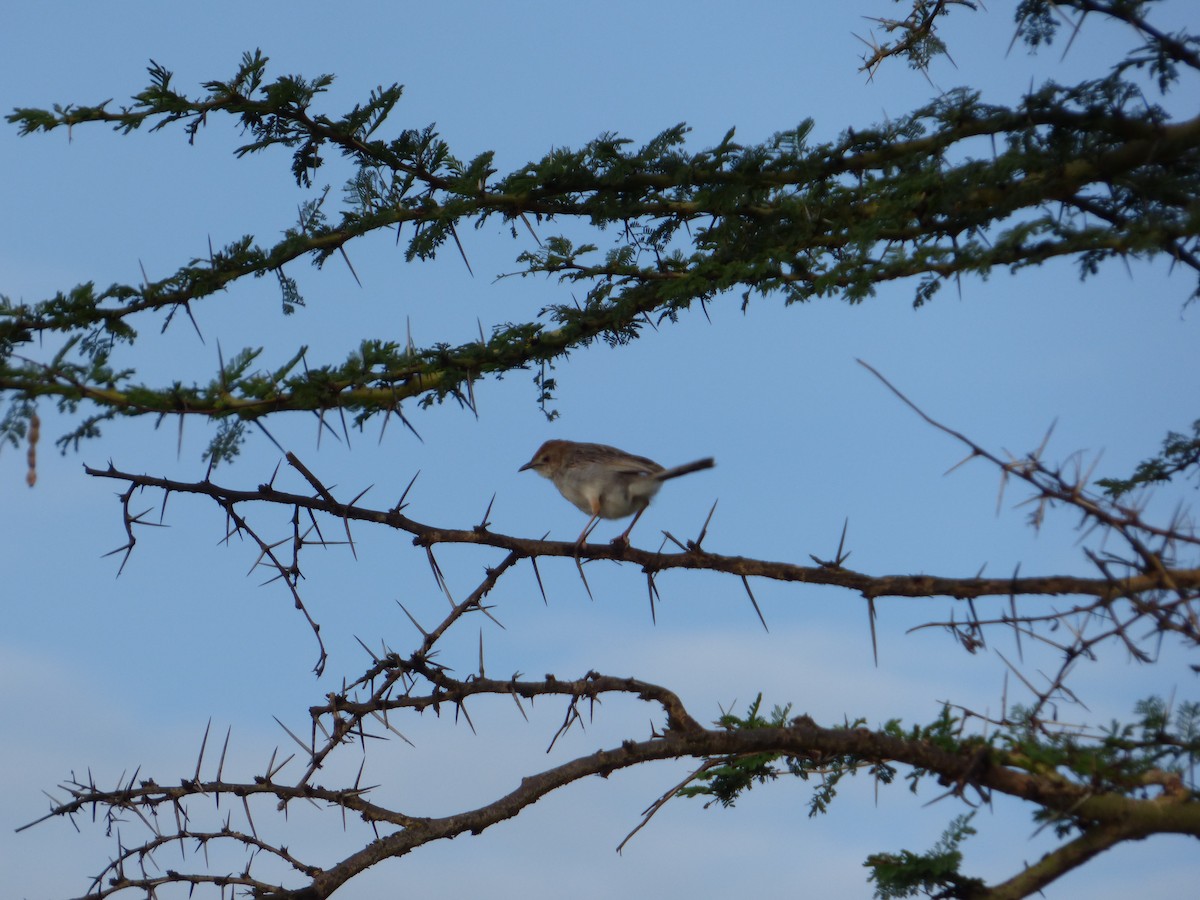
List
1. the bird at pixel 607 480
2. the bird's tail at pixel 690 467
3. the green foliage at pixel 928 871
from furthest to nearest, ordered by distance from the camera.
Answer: the bird at pixel 607 480 → the bird's tail at pixel 690 467 → the green foliage at pixel 928 871

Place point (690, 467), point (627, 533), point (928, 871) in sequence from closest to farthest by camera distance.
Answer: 1. point (928, 871)
2. point (690, 467)
3. point (627, 533)

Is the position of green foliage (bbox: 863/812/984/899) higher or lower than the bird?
lower

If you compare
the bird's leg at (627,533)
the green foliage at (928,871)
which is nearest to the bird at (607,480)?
the bird's leg at (627,533)

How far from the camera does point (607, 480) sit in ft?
24.1

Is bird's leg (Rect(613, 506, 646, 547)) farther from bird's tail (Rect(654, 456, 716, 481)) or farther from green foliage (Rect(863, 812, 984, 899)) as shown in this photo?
green foliage (Rect(863, 812, 984, 899))

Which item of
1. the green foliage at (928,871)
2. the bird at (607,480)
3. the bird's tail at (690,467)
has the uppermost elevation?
the bird at (607,480)

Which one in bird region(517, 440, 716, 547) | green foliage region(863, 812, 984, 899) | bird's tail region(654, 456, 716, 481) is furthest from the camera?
bird region(517, 440, 716, 547)

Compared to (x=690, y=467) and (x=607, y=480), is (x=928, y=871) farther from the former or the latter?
(x=607, y=480)

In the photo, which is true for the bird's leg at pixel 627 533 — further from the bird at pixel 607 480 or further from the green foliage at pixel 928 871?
the green foliage at pixel 928 871

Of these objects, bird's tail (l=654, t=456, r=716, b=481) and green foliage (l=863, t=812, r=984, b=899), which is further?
bird's tail (l=654, t=456, r=716, b=481)

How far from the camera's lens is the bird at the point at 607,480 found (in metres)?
7.14

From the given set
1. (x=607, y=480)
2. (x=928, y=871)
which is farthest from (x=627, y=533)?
(x=928, y=871)

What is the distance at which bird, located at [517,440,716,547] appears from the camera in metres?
7.14

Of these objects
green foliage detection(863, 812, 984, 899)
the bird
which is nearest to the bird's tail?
the bird
